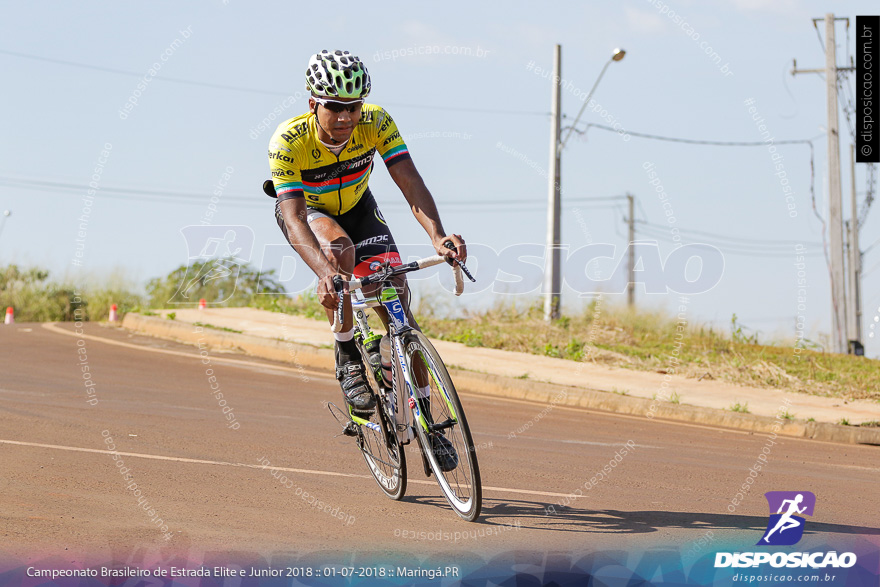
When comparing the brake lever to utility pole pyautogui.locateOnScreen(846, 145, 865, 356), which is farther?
utility pole pyautogui.locateOnScreen(846, 145, 865, 356)

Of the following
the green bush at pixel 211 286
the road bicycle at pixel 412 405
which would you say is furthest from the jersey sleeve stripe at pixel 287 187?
the green bush at pixel 211 286

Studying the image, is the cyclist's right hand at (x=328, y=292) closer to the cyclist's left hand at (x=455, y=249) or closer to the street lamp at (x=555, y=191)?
the cyclist's left hand at (x=455, y=249)

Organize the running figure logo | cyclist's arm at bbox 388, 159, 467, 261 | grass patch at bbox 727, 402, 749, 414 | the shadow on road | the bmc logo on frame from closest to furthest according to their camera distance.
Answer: the bmc logo on frame < the running figure logo < the shadow on road < cyclist's arm at bbox 388, 159, 467, 261 < grass patch at bbox 727, 402, 749, 414

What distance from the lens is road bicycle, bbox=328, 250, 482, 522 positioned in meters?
4.95

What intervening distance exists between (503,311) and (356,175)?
1212 cm

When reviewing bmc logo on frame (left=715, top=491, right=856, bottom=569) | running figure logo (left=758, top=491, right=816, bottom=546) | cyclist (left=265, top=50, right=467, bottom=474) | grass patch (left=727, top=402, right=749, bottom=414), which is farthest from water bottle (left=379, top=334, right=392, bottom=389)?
grass patch (left=727, top=402, right=749, bottom=414)

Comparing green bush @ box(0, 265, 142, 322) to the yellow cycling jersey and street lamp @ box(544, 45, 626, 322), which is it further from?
the yellow cycling jersey

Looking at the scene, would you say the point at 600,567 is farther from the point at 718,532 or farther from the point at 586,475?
the point at 586,475

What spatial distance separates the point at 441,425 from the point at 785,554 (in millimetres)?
1887

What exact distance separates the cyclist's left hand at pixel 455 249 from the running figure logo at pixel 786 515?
2191 mm

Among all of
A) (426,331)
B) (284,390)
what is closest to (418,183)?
(284,390)

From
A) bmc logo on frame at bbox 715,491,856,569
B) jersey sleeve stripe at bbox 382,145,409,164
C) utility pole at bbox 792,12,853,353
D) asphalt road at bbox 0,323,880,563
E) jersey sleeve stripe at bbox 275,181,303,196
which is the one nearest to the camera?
bmc logo on frame at bbox 715,491,856,569

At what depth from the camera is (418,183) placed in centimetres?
565

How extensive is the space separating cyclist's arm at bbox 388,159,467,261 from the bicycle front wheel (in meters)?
0.62
